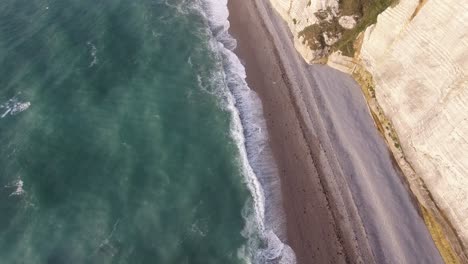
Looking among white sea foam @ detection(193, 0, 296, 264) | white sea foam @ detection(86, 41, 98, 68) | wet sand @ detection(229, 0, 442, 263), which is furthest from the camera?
white sea foam @ detection(86, 41, 98, 68)

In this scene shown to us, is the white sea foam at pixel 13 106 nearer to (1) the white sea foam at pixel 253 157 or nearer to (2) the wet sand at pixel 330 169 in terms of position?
(1) the white sea foam at pixel 253 157

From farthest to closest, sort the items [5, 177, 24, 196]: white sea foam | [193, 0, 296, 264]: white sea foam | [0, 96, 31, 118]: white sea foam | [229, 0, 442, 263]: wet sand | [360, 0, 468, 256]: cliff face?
1. [0, 96, 31, 118]: white sea foam
2. [5, 177, 24, 196]: white sea foam
3. [193, 0, 296, 264]: white sea foam
4. [229, 0, 442, 263]: wet sand
5. [360, 0, 468, 256]: cliff face

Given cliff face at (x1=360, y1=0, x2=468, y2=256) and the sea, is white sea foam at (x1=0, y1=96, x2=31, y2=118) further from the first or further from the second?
cliff face at (x1=360, y1=0, x2=468, y2=256)

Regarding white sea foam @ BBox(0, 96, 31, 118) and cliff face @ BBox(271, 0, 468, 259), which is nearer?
cliff face @ BBox(271, 0, 468, 259)

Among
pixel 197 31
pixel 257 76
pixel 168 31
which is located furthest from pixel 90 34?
pixel 257 76

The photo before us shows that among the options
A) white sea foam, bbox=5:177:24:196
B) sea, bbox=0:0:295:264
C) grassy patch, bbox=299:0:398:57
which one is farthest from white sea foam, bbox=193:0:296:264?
white sea foam, bbox=5:177:24:196

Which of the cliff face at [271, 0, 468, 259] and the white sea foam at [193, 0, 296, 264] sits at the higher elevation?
the cliff face at [271, 0, 468, 259]

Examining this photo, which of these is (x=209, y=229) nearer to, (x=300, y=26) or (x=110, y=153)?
(x=110, y=153)
